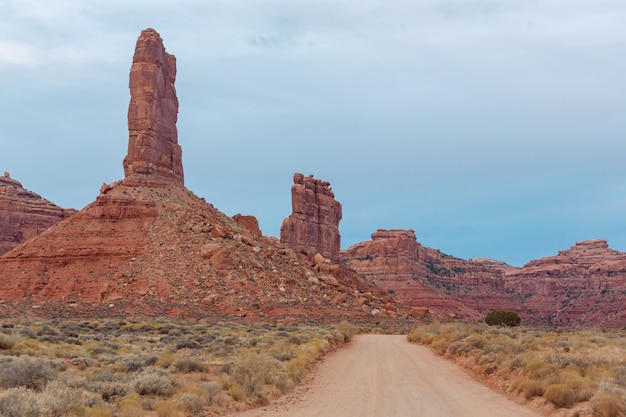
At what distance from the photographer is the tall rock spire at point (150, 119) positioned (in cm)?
7375

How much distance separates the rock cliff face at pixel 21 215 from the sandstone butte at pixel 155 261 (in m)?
45.0

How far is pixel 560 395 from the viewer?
14242 mm

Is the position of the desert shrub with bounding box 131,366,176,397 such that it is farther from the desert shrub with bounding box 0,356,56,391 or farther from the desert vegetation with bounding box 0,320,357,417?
the desert shrub with bounding box 0,356,56,391

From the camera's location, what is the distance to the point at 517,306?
158500mm

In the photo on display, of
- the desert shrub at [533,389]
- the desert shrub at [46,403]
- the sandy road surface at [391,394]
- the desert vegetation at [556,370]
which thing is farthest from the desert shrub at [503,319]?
the desert shrub at [46,403]

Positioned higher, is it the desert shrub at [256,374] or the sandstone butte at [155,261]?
the sandstone butte at [155,261]

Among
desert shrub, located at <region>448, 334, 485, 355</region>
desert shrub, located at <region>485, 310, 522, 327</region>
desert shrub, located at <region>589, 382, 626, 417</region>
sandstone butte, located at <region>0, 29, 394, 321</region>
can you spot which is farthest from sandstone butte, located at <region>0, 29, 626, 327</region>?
desert shrub, located at <region>589, 382, 626, 417</region>

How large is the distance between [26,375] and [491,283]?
16286 cm

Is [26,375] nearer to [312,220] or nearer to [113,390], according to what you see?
[113,390]

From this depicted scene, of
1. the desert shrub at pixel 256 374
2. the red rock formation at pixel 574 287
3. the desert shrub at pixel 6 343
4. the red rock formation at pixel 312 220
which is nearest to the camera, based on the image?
the desert shrub at pixel 256 374

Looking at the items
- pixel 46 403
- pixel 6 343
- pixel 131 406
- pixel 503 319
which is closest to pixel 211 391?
pixel 131 406

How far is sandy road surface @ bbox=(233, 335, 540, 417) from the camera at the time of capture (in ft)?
47.2

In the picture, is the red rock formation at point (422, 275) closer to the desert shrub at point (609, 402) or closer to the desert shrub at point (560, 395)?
the desert shrub at point (560, 395)

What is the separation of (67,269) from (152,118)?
74.9 feet
